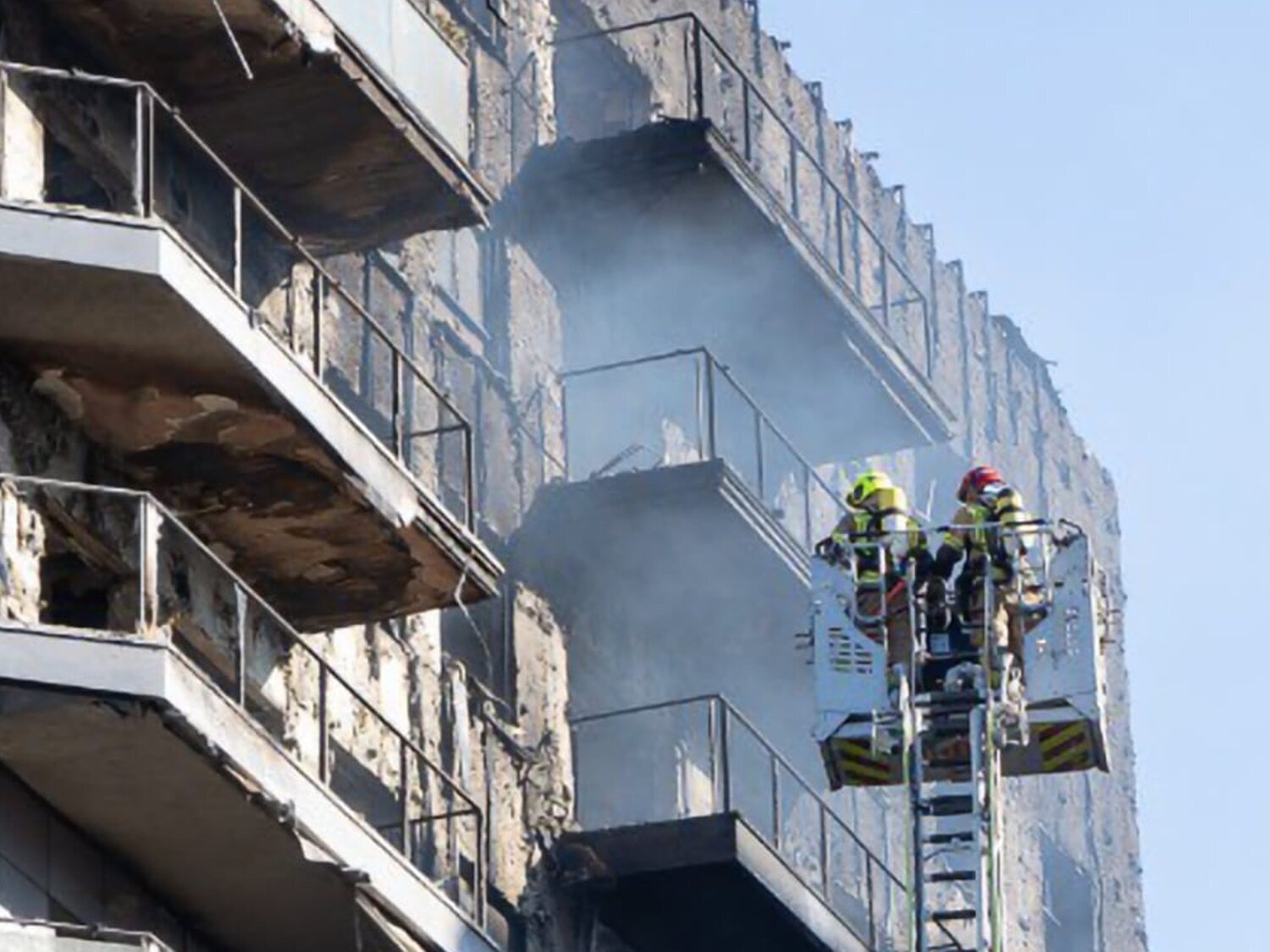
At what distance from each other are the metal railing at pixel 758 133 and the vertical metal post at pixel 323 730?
7593mm

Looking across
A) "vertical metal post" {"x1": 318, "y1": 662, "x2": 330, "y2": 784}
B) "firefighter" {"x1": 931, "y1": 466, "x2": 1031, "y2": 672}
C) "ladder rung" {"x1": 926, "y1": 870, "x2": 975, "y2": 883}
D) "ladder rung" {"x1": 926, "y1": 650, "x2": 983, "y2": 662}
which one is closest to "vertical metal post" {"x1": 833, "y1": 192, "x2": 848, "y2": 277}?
"firefighter" {"x1": 931, "y1": 466, "x2": 1031, "y2": 672}

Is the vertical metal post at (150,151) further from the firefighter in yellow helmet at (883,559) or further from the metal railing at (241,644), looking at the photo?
the firefighter in yellow helmet at (883,559)

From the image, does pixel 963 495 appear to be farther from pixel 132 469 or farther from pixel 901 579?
pixel 132 469

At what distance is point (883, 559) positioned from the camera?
99.0ft

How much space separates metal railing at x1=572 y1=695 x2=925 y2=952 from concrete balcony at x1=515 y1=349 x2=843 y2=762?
216 millimetres

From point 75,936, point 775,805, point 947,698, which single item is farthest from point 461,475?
point 75,936

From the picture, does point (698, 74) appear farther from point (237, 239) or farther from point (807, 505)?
point (237, 239)

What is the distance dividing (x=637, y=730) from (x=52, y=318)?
30.4 feet

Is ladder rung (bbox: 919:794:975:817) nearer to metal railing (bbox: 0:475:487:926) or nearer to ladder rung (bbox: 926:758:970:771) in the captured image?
ladder rung (bbox: 926:758:970:771)

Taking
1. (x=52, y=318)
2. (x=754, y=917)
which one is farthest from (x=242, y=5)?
(x=754, y=917)

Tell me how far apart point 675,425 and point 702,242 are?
1140mm

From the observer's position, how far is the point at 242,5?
26781 mm

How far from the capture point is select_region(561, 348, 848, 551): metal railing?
34.5m

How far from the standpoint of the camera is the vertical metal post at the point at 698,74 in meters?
34.7
